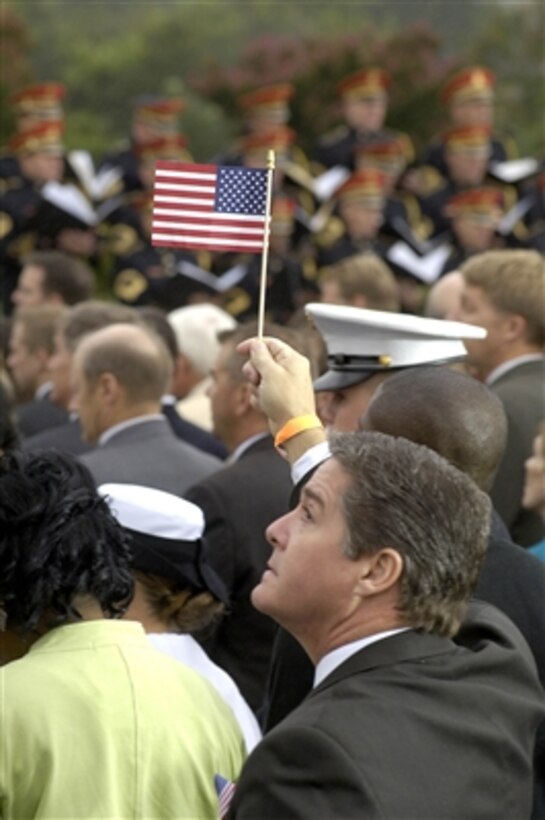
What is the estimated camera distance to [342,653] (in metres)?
3.04

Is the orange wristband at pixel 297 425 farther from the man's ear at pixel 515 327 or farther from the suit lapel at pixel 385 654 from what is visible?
the man's ear at pixel 515 327

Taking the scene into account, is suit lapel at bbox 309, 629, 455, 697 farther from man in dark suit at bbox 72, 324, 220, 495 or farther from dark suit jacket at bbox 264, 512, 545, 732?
man in dark suit at bbox 72, 324, 220, 495

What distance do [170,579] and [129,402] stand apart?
2.15 meters

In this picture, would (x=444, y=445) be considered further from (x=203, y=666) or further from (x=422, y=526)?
(x=422, y=526)

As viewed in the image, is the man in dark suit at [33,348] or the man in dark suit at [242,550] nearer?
the man in dark suit at [242,550]

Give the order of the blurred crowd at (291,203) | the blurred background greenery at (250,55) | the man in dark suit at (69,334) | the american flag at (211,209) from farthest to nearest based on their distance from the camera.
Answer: the blurred background greenery at (250,55), the blurred crowd at (291,203), the man in dark suit at (69,334), the american flag at (211,209)

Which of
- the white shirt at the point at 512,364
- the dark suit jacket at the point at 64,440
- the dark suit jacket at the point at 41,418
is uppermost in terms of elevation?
the white shirt at the point at 512,364

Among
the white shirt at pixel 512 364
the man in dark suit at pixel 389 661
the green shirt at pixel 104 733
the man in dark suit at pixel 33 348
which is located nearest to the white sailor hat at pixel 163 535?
the green shirt at pixel 104 733

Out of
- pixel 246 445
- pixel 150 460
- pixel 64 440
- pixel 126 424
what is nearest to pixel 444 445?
pixel 246 445

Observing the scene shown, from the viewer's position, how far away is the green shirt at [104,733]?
311cm

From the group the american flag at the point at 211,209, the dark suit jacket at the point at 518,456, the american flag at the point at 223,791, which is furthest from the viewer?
the dark suit jacket at the point at 518,456

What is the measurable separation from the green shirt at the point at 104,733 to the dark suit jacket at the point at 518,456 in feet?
8.22

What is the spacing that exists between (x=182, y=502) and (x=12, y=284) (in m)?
8.61

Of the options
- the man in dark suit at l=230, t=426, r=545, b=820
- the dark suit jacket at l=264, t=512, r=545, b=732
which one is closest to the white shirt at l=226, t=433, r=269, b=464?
the dark suit jacket at l=264, t=512, r=545, b=732
